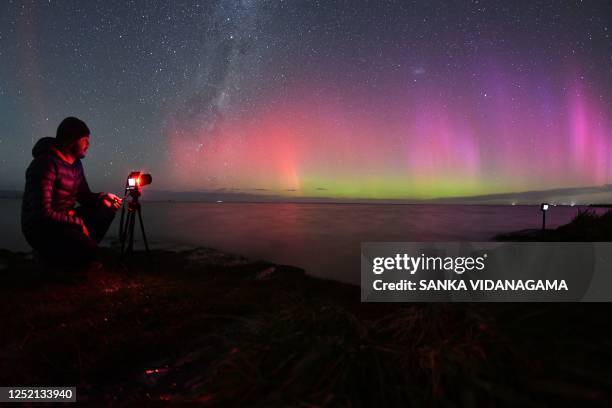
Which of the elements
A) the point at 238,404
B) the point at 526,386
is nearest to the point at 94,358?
the point at 238,404

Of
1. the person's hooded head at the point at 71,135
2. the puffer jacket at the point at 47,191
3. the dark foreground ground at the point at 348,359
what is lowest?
the dark foreground ground at the point at 348,359

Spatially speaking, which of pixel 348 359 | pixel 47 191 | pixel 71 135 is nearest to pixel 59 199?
pixel 47 191

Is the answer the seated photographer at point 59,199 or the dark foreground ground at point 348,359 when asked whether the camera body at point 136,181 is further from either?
the dark foreground ground at point 348,359

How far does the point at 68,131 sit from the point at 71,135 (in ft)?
0.29

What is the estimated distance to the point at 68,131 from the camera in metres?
6.00

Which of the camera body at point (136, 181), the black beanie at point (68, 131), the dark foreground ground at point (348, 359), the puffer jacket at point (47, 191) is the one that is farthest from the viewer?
the camera body at point (136, 181)

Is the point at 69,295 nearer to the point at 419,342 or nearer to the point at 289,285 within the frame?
the point at 289,285

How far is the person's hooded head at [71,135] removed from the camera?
6004 millimetres

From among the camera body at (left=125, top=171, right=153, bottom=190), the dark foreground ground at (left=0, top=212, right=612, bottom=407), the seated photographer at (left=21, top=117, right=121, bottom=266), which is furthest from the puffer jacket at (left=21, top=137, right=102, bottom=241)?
the dark foreground ground at (left=0, top=212, right=612, bottom=407)

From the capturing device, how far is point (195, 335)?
11.5 feet

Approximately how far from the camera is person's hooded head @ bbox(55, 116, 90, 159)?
600 cm

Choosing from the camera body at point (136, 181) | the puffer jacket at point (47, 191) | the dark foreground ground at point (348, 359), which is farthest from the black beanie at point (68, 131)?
the dark foreground ground at point (348, 359)

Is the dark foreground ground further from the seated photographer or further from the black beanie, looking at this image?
the black beanie

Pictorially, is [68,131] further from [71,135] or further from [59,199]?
[59,199]
